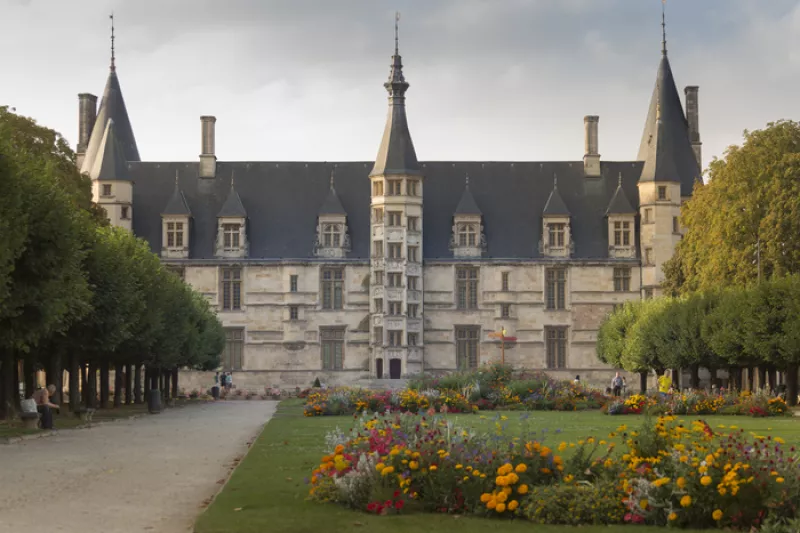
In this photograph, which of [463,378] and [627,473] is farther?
[463,378]

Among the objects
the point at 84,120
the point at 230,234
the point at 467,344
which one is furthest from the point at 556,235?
the point at 84,120

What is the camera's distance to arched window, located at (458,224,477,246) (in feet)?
276

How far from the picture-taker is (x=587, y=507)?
14.5m

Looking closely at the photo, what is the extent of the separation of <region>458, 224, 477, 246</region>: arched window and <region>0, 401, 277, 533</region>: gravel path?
51.2 meters

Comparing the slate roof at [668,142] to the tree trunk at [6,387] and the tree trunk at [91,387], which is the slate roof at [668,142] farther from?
the tree trunk at [6,387]

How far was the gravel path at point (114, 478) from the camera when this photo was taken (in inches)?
604

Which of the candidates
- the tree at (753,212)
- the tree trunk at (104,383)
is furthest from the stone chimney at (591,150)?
the tree trunk at (104,383)

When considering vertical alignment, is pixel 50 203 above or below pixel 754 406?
above

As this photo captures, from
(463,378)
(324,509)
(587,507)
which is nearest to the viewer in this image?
(587,507)

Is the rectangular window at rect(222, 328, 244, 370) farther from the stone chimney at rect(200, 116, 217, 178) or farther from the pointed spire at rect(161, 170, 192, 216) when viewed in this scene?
the stone chimney at rect(200, 116, 217, 178)

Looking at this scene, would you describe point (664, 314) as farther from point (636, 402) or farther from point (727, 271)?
point (636, 402)

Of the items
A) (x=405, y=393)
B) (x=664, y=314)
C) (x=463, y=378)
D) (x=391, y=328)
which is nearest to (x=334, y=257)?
(x=391, y=328)

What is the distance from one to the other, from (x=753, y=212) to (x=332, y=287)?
3293 centimetres

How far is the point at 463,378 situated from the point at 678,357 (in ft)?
45.4
